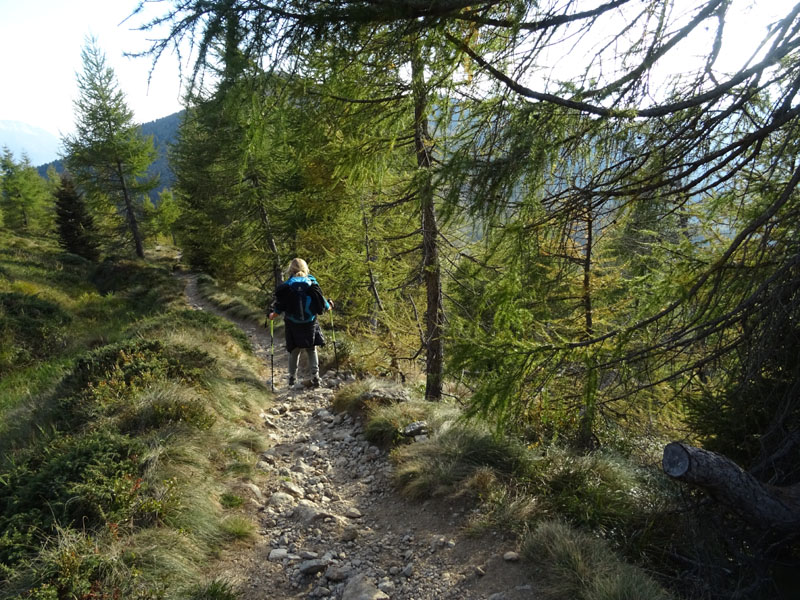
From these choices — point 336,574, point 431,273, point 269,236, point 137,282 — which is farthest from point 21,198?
point 336,574

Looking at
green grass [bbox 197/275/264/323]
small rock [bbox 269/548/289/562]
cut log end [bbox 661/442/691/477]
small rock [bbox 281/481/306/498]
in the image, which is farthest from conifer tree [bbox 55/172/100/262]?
cut log end [bbox 661/442/691/477]

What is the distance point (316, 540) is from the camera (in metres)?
4.13

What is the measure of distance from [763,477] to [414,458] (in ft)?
10.8

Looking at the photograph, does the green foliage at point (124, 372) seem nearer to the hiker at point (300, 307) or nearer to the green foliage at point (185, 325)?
the hiker at point (300, 307)

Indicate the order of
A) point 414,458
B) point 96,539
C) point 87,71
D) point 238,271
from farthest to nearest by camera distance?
point 87,71, point 238,271, point 414,458, point 96,539

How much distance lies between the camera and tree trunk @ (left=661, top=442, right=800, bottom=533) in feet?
8.36

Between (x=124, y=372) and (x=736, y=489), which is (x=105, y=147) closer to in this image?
(x=124, y=372)

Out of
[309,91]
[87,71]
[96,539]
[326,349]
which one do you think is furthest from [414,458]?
[87,71]

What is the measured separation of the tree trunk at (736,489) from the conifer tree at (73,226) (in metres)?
39.2

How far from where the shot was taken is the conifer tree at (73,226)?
3272 cm

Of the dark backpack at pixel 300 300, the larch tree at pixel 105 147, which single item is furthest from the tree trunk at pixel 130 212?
the dark backpack at pixel 300 300

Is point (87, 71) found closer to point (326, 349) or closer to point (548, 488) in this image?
point (326, 349)

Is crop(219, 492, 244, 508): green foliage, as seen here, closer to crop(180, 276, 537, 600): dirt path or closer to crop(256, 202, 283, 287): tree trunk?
crop(180, 276, 537, 600): dirt path

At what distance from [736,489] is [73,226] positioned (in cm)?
4187
